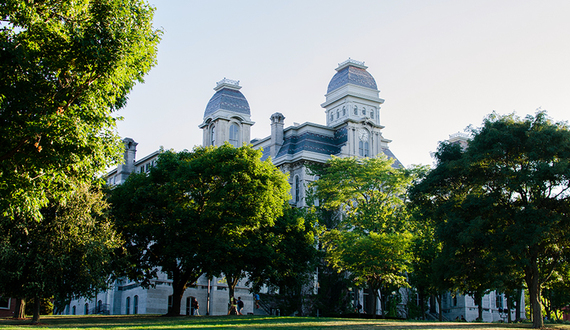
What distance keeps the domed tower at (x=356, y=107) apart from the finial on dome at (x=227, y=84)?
459 inches

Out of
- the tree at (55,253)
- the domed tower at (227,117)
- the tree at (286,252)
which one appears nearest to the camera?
the tree at (55,253)

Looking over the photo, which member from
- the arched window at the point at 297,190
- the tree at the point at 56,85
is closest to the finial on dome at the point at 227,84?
the arched window at the point at 297,190

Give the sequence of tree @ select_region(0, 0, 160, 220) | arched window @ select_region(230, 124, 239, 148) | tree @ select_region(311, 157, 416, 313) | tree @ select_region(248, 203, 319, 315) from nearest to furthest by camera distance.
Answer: tree @ select_region(0, 0, 160, 220)
tree @ select_region(248, 203, 319, 315)
tree @ select_region(311, 157, 416, 313)
arched window @ select_region(230, 124, 239, 148)

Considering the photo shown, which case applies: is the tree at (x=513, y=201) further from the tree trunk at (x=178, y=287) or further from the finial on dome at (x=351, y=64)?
the finial on dome at (x=351, y=64)

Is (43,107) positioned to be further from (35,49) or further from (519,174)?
(519,174)

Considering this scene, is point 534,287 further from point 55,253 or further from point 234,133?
point 234,133

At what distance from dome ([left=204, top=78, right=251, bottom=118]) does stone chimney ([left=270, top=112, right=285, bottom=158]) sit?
4.53 meters

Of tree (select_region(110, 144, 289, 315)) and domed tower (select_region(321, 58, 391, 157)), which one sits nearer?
tree (select_region(110, 144, 289, 315))

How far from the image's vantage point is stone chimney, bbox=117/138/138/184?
83.2 meters

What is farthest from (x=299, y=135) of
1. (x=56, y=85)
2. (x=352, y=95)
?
(x=56, y=85)

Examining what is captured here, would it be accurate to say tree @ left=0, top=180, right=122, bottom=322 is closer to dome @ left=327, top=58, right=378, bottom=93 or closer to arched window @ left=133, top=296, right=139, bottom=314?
arched window @ left=133, top=296, right=139, bottom=314

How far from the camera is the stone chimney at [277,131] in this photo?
241 feet

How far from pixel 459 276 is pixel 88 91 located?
924 inches

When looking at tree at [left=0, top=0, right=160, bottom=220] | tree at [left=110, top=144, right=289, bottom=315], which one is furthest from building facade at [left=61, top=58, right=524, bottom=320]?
tree at [left=0, top=0, right=160, bottom=220]
